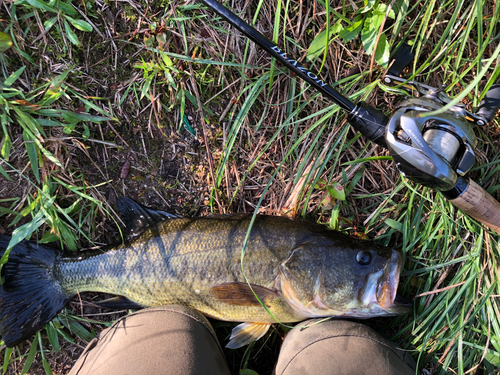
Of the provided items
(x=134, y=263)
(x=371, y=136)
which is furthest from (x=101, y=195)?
(x=371, y=136)

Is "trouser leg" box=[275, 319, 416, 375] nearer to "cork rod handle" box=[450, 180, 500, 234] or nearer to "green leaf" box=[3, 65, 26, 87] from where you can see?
"cork rod handle" box=[450, 180, 500, 234]

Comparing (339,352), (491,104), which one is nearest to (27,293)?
(339,352)

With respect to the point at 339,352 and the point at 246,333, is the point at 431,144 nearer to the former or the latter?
the point at 339,352

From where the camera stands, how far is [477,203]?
7.31 ft

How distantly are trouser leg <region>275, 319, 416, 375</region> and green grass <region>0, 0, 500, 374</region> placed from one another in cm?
28

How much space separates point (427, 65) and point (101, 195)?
2.80m

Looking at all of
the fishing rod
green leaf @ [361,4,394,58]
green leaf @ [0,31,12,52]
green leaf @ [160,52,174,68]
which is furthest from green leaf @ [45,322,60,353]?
green leaf @ [361,4,394,58]

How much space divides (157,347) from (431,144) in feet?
7.54

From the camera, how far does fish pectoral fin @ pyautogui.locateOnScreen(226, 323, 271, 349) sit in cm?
264

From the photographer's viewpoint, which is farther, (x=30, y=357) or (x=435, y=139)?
(x=30, y=357)

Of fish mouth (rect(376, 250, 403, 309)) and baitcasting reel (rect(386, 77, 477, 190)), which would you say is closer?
baitcasting reel (rect(386, 77, 477, 190))

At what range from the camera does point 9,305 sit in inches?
107

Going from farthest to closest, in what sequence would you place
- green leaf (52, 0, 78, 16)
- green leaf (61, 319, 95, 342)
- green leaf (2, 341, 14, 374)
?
green leaf (61, 319, 95, 342)
green leaf (2, 341, 14, 374)
green leaf (52, 0, 78, 16)

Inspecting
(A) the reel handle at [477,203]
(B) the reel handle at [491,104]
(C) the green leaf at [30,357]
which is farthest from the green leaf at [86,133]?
(B) the reel handle at [491,104]
